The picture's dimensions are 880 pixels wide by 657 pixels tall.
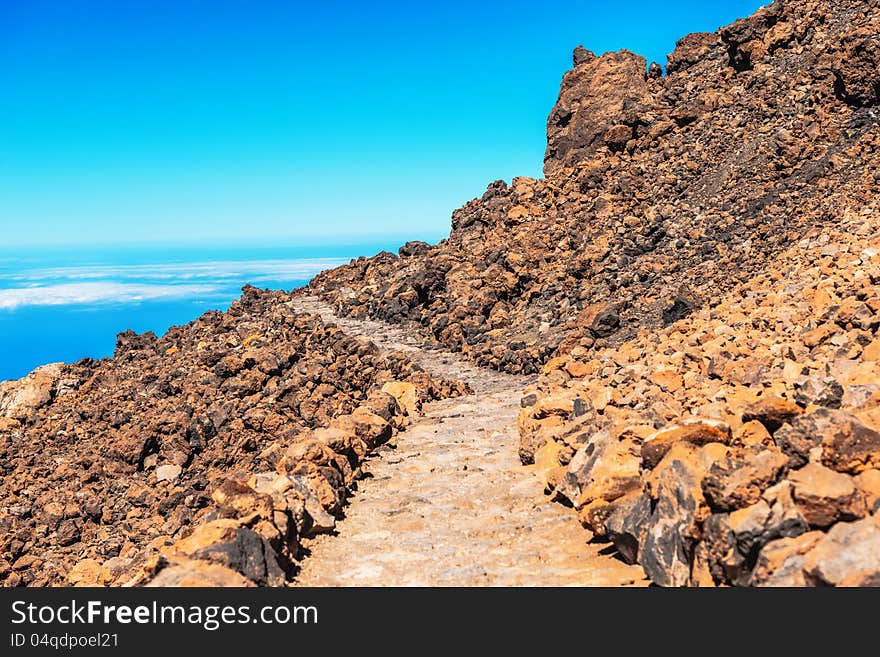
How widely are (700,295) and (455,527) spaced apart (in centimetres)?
1426

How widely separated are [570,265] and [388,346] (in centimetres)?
756

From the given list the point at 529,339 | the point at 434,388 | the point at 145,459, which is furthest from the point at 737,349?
the point at 145,459

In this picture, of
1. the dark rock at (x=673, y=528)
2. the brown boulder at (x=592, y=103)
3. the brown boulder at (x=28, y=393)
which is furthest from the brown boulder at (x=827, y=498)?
the brown boulder at (x=592, y=103)

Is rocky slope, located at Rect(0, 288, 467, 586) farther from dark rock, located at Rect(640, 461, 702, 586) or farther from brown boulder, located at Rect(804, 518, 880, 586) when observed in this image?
brown boulder, located at Rect(804, 518, 880, 586)

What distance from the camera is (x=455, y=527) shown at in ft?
31.1

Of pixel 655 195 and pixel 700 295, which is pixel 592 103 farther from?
pixel 700 295

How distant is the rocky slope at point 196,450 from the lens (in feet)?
27.0

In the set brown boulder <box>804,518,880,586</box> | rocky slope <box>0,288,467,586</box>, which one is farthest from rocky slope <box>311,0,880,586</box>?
rocky slope <box>0,288,467,586</box>

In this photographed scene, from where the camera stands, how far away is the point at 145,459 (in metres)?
19.9

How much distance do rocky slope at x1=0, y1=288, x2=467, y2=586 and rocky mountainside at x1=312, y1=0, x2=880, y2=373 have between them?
530cm

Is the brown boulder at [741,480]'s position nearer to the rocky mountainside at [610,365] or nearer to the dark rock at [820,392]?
the rocky mountainside at [610,365]

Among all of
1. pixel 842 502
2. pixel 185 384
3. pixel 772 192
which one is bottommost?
pixel 185 384

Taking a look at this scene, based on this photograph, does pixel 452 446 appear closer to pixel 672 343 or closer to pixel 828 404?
pixel 672 343

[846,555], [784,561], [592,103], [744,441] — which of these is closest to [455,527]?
[744,441]
